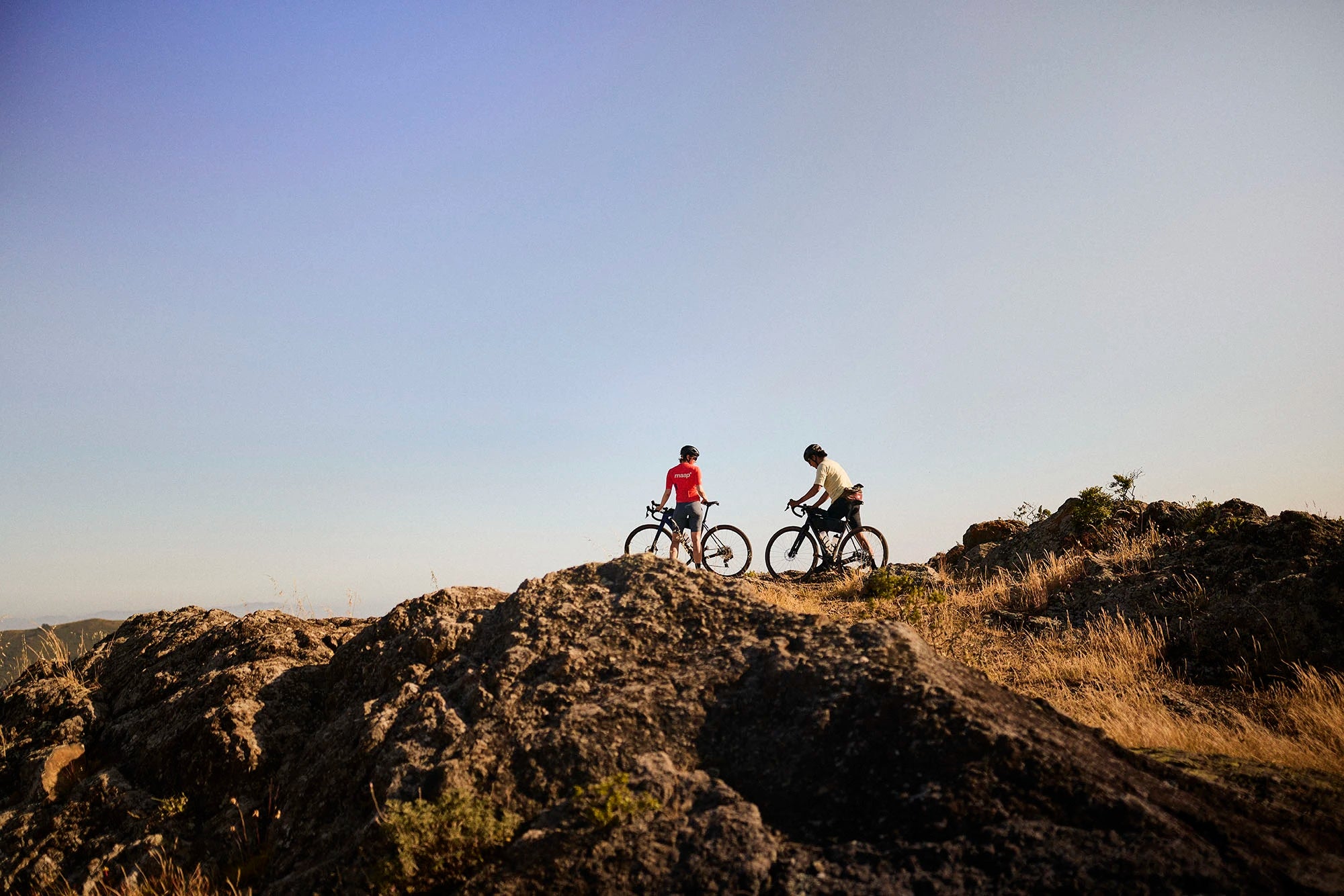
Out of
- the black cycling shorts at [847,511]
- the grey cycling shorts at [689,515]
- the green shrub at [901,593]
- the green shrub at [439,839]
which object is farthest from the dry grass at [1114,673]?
the green shrub at [439,839]

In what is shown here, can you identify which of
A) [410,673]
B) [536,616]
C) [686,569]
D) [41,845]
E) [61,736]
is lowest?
[41,845]

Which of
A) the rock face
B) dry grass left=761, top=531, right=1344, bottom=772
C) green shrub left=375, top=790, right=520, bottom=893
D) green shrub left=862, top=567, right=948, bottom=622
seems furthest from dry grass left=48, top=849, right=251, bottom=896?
green shrub left=862, top=567, right=948, bottom=622

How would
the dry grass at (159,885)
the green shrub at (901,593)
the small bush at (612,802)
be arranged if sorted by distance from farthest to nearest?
the green shrub at (901,593), the dry grass at (159,885), the small bush at (612,802)

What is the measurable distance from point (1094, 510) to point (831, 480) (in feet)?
18.7

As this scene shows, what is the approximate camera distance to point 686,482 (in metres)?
12.6

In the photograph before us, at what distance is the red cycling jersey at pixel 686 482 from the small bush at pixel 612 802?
384 inches

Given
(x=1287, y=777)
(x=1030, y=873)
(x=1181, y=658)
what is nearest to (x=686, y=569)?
(x=1030, y=873)

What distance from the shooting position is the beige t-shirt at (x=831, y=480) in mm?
12586

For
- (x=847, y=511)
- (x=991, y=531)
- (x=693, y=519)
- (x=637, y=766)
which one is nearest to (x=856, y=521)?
(x=847, y=511)

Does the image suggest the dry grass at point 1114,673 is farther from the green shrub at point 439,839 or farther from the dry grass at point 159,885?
the dry grass at point 159,885

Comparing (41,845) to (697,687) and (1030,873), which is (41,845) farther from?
(1030,873)

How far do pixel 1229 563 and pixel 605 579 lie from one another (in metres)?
8.95

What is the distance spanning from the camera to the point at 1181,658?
7488 mm

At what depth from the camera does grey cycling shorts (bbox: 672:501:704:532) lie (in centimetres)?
1261
